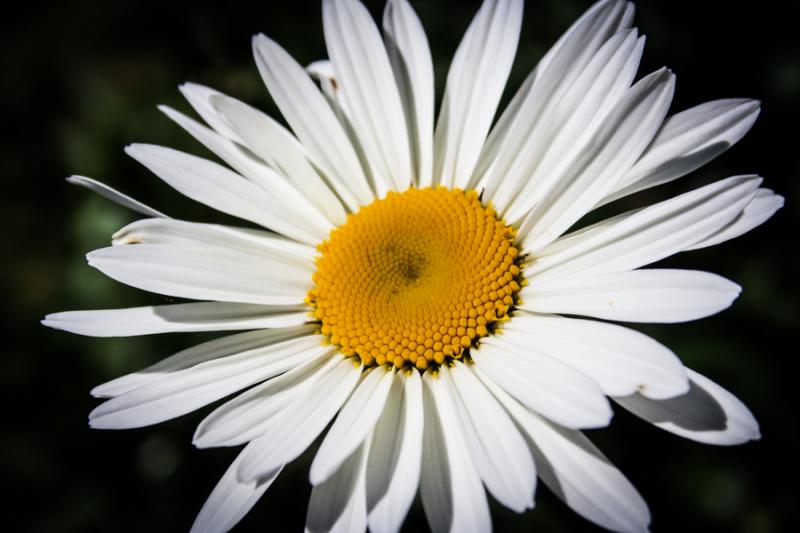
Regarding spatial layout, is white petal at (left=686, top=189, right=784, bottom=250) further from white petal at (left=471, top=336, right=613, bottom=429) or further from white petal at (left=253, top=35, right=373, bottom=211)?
white petal at (left=253, top=35, right=373, bottom=211)

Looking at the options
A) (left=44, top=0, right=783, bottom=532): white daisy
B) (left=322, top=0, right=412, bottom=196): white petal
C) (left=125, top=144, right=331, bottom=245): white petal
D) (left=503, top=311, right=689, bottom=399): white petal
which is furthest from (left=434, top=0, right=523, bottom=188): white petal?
(left=503, top=311, right=689, bottom=399): white petal

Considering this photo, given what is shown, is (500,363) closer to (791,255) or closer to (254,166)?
(254,166)

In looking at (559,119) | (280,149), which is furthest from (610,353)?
(280,149)

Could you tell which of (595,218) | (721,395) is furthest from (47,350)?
(721,395)

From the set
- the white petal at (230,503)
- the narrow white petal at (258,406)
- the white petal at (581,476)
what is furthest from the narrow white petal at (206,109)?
the white petal at (581,476)

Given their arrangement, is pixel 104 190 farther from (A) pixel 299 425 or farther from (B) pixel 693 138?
(B) pixel 693 138
